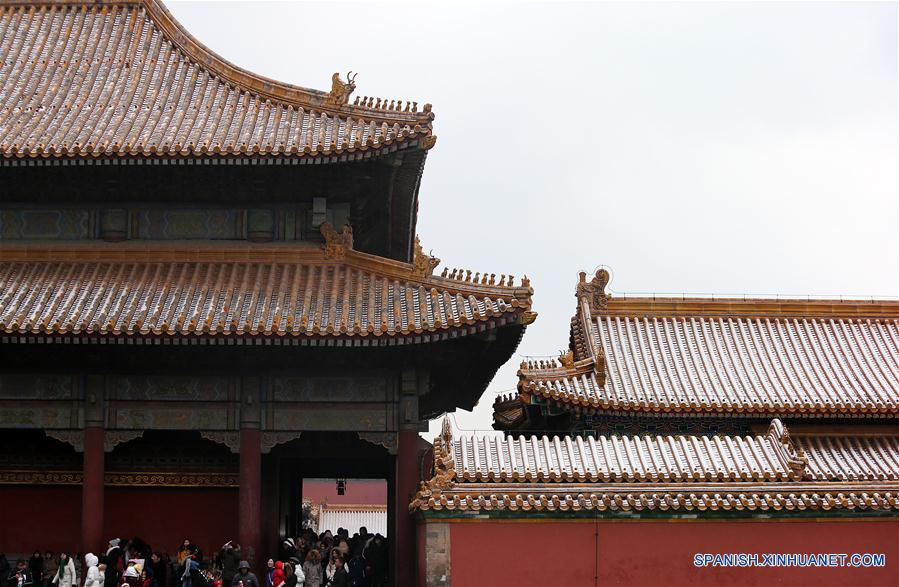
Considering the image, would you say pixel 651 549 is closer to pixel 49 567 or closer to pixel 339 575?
pixel 339 575

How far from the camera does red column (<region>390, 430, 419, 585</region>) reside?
24.5m

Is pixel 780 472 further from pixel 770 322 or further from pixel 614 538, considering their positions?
pixel 770 322

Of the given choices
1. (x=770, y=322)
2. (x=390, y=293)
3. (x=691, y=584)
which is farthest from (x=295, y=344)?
(x=770, y=322)

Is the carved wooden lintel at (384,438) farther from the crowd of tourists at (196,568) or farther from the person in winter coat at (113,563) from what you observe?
the person in winter coat at (113,563)

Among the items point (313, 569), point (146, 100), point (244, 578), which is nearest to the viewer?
point (244, 578)

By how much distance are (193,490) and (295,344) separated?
4148 mm

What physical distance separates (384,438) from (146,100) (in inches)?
358

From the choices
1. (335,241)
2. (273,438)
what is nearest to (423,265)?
(335,241)

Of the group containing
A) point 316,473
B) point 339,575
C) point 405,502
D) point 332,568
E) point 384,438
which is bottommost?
point 339,575

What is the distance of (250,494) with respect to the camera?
24641mm

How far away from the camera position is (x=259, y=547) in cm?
2516

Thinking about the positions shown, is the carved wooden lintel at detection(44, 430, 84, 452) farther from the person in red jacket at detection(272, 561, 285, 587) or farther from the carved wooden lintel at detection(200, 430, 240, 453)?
the person in red jacket at detection(272, 561, 285, 587)

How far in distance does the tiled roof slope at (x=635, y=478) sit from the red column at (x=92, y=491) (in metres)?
6.08

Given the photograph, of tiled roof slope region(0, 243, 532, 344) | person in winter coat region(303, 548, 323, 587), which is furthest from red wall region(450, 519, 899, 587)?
tiled roof slope region(0, 243, 532, 344)
